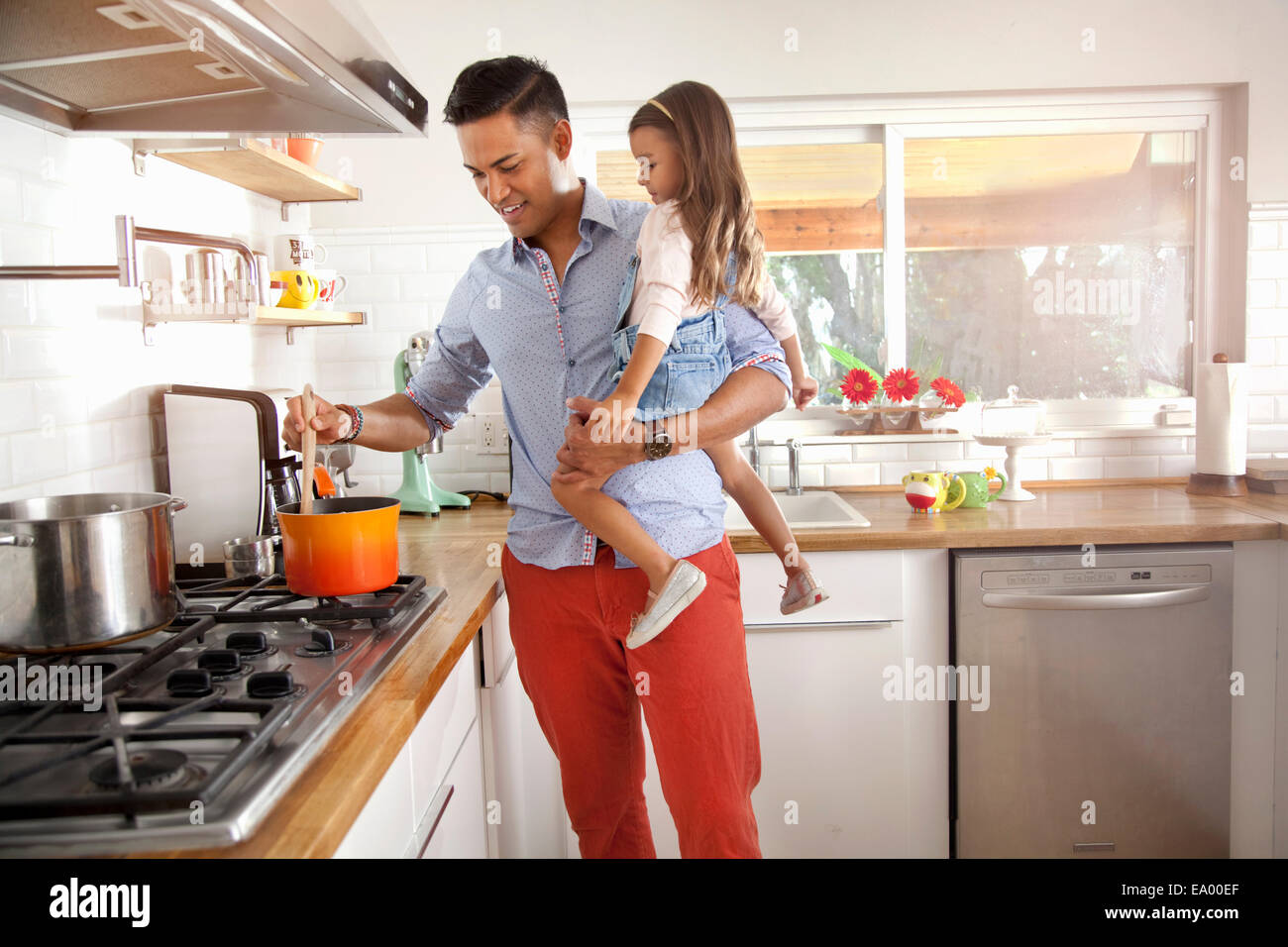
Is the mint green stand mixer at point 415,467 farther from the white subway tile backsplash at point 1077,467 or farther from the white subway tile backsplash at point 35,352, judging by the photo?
the white subway tile backsplash at point 1077,467

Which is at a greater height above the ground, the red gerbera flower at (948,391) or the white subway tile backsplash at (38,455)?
the red gerbera flower at (948,391)

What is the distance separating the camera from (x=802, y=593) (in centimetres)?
186

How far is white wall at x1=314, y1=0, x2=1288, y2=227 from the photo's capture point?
278 centimetres

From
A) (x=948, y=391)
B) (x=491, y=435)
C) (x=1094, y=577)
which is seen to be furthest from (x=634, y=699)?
(x=948, y=391)

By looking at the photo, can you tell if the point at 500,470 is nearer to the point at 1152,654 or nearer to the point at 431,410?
the point at 431,410

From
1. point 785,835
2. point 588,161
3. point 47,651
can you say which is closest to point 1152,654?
point 785,835

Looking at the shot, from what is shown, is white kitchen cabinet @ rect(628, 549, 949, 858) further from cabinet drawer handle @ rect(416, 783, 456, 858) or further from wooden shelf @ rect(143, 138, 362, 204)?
wooden shelf @ rect(143, 138, 362, 204)

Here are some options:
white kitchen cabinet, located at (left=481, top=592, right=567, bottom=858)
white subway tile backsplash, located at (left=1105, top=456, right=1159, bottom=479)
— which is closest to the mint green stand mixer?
white kitchen cabinet, located at (left=481, top=592, right=567, bottom=858)

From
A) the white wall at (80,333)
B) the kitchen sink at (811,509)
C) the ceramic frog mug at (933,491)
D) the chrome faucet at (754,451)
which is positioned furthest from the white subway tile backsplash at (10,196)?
the ceramic frog mug at (933,491)

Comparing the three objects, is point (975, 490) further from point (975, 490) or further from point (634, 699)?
point (634, 699)

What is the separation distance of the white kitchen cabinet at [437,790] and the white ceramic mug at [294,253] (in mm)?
1199

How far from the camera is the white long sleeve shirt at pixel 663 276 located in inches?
59.4

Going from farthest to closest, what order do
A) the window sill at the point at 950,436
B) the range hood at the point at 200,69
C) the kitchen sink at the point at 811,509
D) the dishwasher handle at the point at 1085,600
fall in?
the window sill at the point at 950,436 < the kitchen sink at the point at 811,509 < the dishwasher handle at the point at 1085,600 < the range hood at the point at 200,69

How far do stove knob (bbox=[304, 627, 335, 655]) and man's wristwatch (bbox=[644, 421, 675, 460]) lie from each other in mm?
532
